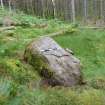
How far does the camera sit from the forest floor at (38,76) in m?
5.27

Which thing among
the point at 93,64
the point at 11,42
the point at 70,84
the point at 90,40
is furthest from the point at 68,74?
the point at 90,40

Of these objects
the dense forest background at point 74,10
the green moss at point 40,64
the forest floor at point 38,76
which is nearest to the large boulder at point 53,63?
the green moss at point 40,64

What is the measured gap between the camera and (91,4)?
50.0 feet

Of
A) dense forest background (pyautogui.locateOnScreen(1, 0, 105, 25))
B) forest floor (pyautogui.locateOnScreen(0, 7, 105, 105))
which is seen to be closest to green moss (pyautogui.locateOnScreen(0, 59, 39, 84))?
forest floor (pyautogui.locateOnScreen(0, 7, 105, 105))

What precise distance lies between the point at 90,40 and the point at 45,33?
48.9 inches

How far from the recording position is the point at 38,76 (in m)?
7.12

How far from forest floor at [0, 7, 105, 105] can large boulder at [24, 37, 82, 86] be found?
17cm

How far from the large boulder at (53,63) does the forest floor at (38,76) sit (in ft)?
0.56

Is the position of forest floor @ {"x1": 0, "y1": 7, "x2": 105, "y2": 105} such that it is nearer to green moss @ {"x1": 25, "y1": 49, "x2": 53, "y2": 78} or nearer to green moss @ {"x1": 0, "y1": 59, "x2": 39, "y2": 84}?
green moss @ {"x1": 0, "y1": 59, "x2": 39, "y2": 84}

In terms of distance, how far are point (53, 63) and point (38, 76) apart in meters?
0.37

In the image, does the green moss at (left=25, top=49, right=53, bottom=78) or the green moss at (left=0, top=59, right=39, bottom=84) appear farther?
the green moss at (left=25, top=49, right=53, bottom=78)

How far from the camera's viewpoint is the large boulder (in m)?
7.00

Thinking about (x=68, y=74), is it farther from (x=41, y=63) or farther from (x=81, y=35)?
(x=81, y=35)

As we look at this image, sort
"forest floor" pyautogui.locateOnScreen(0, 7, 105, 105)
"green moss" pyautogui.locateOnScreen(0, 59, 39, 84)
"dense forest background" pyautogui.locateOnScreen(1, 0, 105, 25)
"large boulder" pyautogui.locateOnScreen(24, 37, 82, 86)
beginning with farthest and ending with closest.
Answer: "dense forest background" pyautogui.locateOnScreen(1, 0, 105, 25)
"large boulder" pyautogui.locateOnScreen(24, 37, 82, 86)
"green moss" pyautogui.locateOnScreen(0, 59, 39, 84)
"forest floor" pyautogui.locateOnScreen(0, 7, 105, 105)
